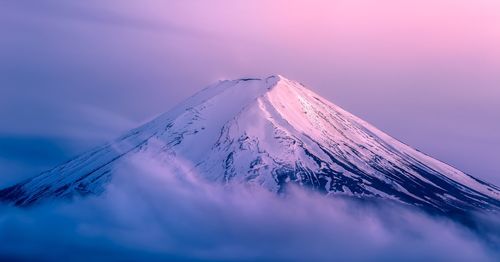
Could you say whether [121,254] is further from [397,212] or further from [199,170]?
[397,212]

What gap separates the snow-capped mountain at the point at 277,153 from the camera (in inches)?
4931

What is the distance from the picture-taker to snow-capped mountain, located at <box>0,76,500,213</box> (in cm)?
12525

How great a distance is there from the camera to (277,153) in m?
126

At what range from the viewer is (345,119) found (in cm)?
14375

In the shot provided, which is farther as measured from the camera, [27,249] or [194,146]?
[27,249]

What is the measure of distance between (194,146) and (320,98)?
25.2 meters

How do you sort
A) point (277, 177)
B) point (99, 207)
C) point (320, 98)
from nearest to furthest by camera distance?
point (277, 177) → point (99, 207) → point (320, 98)

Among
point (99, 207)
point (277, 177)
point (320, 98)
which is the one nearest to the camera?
point (277, 177)

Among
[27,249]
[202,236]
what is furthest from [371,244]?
[27,249]

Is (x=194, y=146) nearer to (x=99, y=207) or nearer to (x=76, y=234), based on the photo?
(x=99, y=207)

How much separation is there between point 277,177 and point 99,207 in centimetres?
2819

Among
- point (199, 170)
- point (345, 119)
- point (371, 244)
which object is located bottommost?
point (371, 244)

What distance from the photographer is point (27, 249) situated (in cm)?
14388

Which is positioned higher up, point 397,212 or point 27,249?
point 27,249
